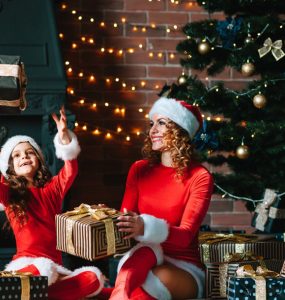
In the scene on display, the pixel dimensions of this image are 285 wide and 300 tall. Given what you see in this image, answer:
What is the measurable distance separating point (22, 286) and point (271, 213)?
1566mm

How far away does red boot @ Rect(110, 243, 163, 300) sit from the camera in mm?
2705

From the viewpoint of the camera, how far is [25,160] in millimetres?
3111

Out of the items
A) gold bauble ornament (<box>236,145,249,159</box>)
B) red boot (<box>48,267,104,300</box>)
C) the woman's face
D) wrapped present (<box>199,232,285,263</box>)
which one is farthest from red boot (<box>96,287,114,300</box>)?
gold bauble ornament (<box>236,145,249,159</box>)

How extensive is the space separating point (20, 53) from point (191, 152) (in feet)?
4.71

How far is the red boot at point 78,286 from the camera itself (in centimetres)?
293

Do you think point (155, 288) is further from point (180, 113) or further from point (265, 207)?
point (265, 207)

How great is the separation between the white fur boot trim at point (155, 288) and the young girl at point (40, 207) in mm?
319

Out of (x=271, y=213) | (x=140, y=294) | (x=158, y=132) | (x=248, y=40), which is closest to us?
(x=140, y=294)

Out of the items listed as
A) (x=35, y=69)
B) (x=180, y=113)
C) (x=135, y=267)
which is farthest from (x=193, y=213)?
(x=35, y=69)

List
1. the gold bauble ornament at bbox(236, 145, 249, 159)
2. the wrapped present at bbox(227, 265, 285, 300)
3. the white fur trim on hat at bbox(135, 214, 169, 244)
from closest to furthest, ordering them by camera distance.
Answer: the wrapped present at bbox(227, 265, 285, 300), the white fur trim on hat at bbox(135, 214, 169, 244), the gold bauble ornament at bbox(236, 145, 249, 159)

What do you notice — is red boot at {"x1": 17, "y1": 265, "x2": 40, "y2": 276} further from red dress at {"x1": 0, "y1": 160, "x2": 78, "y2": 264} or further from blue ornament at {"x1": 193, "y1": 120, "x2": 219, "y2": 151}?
blue ornament at {"x1": 193, "y1": 120, "x2": 219, "y2": 151}

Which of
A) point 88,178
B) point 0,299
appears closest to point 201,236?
point 0,299

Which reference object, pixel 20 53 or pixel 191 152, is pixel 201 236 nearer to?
pixel 191 152

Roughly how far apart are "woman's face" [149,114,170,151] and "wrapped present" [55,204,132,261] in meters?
0.40
